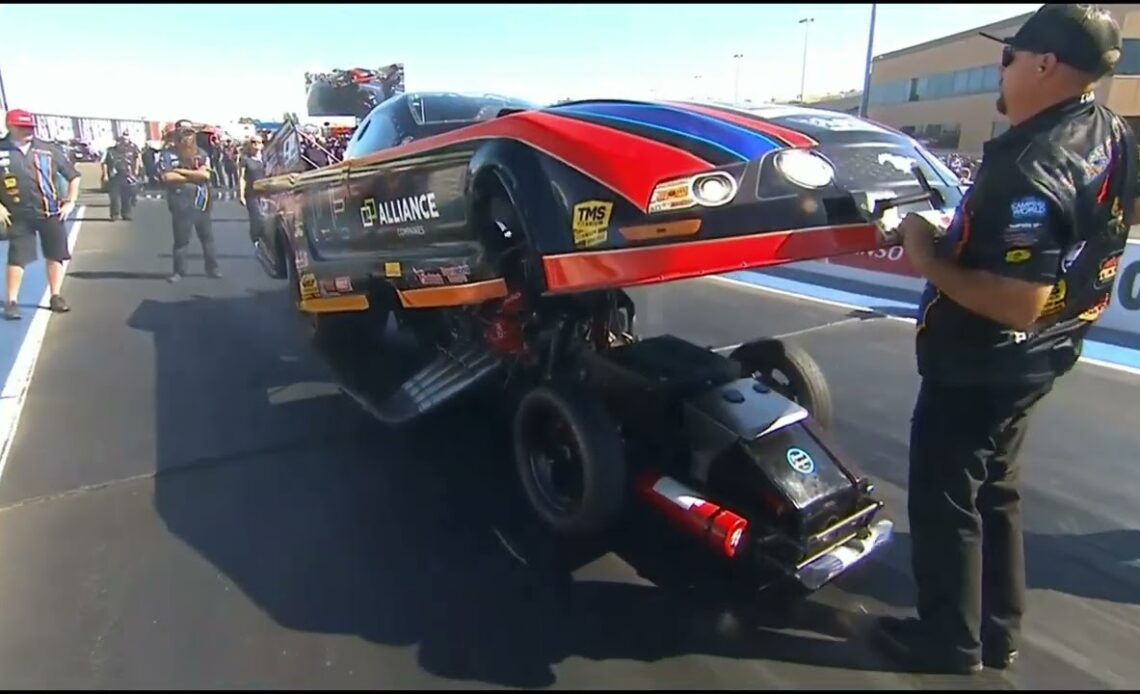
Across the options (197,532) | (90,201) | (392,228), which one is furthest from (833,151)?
(90,201)

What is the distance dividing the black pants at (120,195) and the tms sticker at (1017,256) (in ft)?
53.1

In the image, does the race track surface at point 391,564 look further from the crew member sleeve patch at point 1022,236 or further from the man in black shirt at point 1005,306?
the crew member sleeve patch at point 1022,236

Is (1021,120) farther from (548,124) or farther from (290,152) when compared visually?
(290,152)

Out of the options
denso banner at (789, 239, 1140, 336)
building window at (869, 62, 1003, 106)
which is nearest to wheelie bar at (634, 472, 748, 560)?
denso banner at (789, 239, 1140, 336)

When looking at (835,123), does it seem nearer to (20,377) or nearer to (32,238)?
(20,377)

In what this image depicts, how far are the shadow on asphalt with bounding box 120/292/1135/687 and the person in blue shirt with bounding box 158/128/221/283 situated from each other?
4.77m

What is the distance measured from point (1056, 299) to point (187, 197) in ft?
28.1

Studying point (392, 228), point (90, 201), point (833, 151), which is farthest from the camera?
point (90, 201)

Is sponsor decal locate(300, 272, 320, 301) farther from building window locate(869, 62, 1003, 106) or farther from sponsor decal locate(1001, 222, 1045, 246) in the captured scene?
building window locate(869, 62, 1003, 106)

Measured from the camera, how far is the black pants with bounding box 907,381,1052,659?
6.81 ft

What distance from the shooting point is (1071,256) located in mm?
1969

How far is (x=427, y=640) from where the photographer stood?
2.32m

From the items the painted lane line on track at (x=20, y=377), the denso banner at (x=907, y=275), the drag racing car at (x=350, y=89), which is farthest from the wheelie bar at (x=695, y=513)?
the drag racing car at (x=350, y=89)

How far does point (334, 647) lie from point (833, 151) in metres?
2.28
